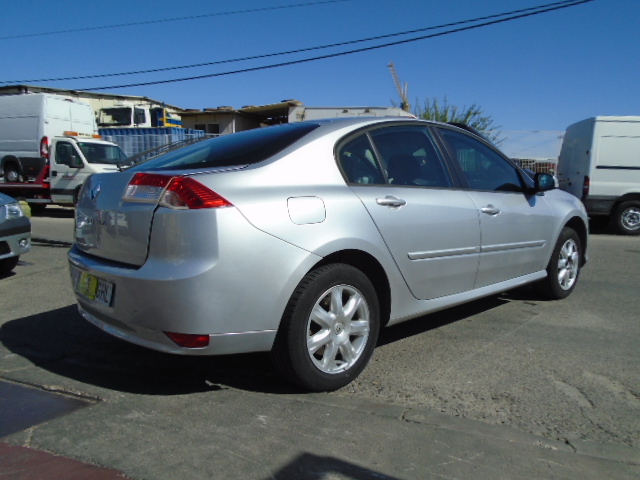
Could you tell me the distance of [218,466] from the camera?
2354 mm

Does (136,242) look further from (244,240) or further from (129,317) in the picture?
(244,240)

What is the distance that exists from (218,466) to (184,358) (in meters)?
1.44

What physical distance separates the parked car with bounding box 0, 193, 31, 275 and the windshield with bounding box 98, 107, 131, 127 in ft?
70.9

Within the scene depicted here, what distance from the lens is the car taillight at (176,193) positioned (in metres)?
2.71

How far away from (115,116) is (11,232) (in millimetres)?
22312

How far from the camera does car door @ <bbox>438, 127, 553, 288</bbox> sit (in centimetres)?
414

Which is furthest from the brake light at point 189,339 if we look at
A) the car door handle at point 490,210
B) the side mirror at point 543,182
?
the side mirror at point 543,182

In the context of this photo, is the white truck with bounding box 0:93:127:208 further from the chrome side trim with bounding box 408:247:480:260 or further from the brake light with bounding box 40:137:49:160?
the chrome side trim with bounding box 408:247:480:260

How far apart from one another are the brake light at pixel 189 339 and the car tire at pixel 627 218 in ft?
36.8

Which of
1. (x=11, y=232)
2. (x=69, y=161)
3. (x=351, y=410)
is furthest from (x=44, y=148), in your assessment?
(x=351, y=410)

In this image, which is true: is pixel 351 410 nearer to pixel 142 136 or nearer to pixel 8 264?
pixel 8 264

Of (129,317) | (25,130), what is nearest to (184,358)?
(129,317)

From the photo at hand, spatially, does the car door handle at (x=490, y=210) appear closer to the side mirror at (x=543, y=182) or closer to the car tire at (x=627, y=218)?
the side mirror at (x=543, y=182)

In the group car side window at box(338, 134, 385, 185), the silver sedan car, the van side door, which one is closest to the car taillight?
the silver sedan car
